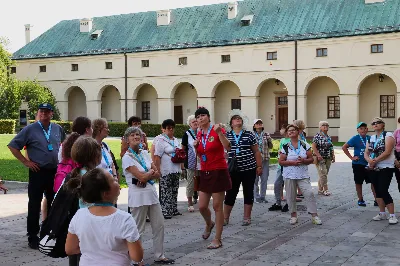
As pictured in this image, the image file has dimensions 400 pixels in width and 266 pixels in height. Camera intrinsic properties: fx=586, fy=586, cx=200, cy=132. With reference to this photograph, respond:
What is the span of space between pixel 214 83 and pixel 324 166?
30742 mm

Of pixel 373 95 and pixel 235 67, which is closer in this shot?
pixel 373 95

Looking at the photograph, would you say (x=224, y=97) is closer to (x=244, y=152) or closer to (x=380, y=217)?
(x=380, y=217)

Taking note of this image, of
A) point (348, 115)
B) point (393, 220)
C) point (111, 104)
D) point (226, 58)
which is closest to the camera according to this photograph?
point (393, 220)

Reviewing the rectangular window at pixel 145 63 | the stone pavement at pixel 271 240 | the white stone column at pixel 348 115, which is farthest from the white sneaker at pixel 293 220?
the rectangular window at pixel 145 63

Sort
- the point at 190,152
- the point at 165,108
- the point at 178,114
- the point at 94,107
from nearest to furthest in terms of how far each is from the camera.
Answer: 1. the point at 190,152
2. the point at 165,108
3. the point at 178,114
4. the point at 94,107

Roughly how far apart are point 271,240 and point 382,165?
2.70m

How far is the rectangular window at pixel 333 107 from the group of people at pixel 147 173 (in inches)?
1148

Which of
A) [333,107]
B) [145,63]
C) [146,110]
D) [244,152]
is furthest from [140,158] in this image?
[146,110]

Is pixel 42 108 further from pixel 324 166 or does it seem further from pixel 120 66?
pixel 120 66

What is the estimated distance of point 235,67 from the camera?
1713 inches

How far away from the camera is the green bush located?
44375 mm

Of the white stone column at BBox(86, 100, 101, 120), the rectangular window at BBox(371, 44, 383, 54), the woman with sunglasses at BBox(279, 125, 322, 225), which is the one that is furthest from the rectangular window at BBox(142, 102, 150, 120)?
the woman with sunglasses at BBox(279, 125, 322, 225)

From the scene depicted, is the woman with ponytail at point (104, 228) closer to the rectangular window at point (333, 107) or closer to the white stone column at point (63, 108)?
the rectangular window at point (333, 107)

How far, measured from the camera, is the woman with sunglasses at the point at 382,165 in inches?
398
